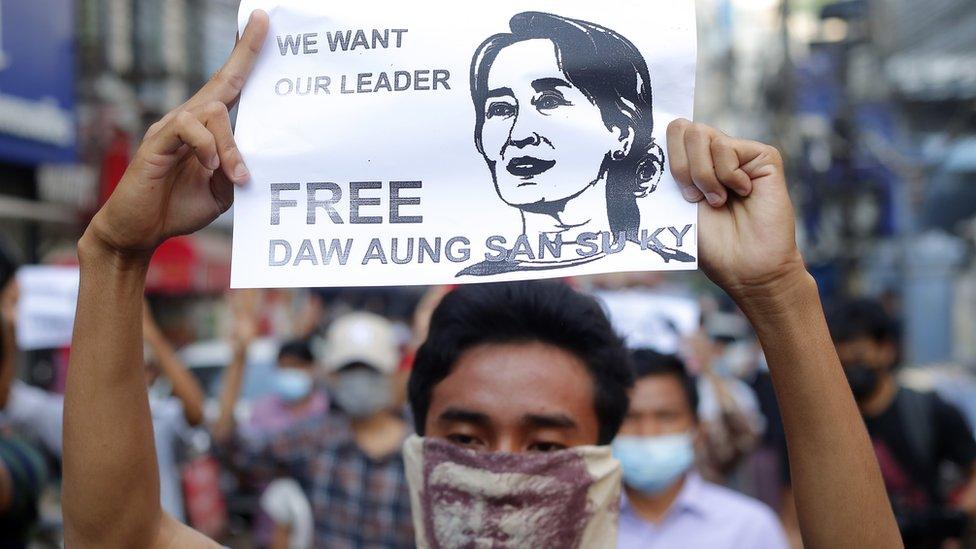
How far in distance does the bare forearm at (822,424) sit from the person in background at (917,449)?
2817 millimetres

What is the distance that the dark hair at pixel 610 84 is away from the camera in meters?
1.74

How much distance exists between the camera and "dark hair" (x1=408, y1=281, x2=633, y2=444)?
227 cm

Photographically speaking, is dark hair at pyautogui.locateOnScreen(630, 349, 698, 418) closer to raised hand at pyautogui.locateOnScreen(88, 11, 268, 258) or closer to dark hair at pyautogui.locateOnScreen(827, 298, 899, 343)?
dark hair at pyautogui.locateOnScreen(827, 298, 899, 343)

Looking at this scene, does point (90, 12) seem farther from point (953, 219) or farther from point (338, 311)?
point (953, 219)

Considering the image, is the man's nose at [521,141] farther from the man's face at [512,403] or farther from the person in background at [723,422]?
the person in background at [723,422]

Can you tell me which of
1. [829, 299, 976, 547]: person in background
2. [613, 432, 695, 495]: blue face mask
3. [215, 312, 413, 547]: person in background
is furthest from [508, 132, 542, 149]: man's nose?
[829, 299, 976, 547]: person in background

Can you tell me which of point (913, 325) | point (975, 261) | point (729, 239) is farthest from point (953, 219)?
point (729, 239)

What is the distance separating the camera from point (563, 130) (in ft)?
5.84

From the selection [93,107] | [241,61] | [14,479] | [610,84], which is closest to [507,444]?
[610,84]

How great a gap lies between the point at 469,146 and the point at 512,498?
75cm

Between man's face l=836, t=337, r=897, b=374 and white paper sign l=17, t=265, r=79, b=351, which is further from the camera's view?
white paper sign l=17, t=265, r=79, b=351

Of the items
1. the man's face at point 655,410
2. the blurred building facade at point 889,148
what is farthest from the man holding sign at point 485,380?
the blurred building facade at point 889,148

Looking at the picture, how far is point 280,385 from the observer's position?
24.4ft

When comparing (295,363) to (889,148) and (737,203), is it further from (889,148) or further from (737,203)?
(889,148)
